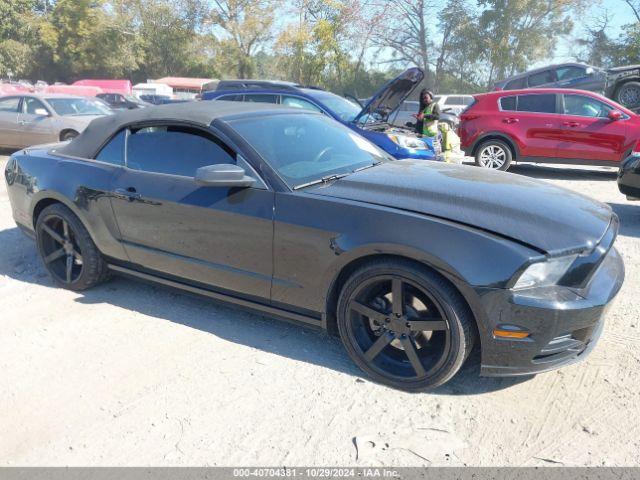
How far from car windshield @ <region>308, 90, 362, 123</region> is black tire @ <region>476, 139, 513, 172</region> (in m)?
2.46

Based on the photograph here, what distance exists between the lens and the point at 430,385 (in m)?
2.65

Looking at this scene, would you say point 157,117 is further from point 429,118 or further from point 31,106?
point 31,106

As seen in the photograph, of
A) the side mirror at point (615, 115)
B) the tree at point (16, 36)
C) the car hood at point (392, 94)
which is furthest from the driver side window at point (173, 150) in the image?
the tree at point (16, 36)

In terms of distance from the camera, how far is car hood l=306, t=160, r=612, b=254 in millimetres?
2516

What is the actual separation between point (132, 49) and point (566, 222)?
53556mm

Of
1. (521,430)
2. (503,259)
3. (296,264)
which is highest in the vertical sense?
(503,259)

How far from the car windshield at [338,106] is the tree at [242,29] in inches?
1431

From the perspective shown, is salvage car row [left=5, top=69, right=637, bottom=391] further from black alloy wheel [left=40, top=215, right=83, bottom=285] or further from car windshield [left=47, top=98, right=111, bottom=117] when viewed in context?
car windshield [left=47, top=98, right=111, bottom=117]

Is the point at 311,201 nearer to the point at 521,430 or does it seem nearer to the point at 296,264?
the point at 296,264

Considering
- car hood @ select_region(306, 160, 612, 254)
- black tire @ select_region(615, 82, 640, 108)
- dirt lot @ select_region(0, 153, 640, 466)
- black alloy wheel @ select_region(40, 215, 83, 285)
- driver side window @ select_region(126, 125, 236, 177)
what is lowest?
dirt lot @ select_region(0, 153, 640, 466)

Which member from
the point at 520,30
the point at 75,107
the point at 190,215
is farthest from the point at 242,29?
the point at 190,215

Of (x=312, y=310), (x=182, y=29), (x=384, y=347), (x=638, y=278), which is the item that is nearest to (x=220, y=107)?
(x=312, y=310)

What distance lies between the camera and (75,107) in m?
11.6

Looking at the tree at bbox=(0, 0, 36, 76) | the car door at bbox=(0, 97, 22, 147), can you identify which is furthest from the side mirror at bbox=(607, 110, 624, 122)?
the tree at bbox=(0, 0, 36, 76)
